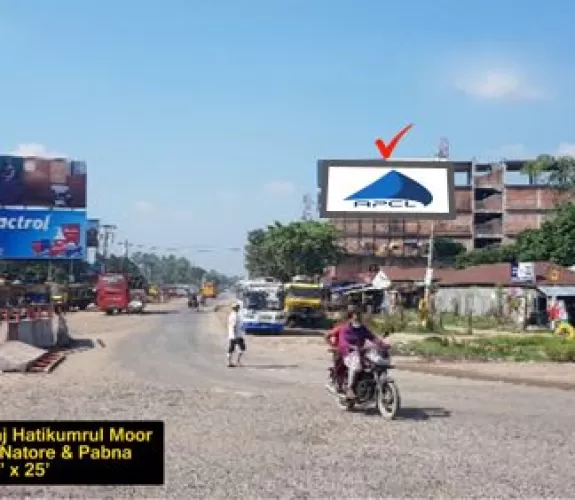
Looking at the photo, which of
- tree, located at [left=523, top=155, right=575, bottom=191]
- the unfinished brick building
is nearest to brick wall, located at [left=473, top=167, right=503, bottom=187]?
the unfinished brick building

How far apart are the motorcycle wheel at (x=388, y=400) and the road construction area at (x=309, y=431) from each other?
0.19 metres

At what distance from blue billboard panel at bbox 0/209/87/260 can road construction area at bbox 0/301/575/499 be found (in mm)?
40706

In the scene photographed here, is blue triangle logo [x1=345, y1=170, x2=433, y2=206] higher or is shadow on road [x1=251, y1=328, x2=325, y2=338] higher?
blue triangle logo [x1=345, y1=170, x2=433, y2=206]

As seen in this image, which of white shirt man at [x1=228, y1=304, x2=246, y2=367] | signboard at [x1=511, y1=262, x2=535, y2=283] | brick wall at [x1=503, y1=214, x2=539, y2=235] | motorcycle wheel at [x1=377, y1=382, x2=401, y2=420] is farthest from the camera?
brick wall at [x1=503, y1=214, x2=539, y2=235]

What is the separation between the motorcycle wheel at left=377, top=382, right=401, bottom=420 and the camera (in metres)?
12.4

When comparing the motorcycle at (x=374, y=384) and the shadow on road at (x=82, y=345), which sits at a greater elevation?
the motorcycle at (x=374, y=384)

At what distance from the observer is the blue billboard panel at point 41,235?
60.0 m

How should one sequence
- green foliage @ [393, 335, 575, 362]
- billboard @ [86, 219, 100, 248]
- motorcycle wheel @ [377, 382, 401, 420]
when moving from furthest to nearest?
billboard @ [86, 219, 100, 248] < green foliage @ [393, 335, 575, 362] < motorcycle wheel @ [377, 382, 401, 420]

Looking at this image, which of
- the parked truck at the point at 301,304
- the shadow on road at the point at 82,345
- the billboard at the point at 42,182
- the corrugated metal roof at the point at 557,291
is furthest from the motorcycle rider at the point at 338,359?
the billboard at the point at 42,182

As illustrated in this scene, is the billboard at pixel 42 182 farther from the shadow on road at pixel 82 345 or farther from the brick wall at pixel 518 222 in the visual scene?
the brick wall at pixel 518 222

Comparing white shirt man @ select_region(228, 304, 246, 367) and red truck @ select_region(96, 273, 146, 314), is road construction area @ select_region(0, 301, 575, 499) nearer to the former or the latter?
white shirt man @ select_region(228, 304, 246, 367)

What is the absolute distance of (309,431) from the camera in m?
11.2

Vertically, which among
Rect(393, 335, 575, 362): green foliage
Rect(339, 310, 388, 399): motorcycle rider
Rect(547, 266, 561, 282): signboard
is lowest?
Rect(393, 335, 575, 362): green foliage

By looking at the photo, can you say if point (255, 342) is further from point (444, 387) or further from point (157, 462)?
point (157, 462)
